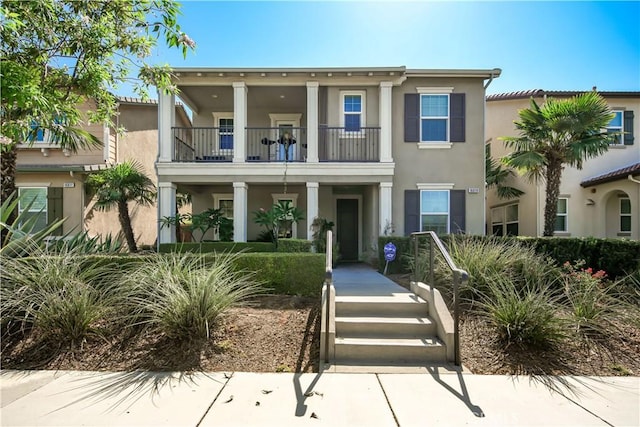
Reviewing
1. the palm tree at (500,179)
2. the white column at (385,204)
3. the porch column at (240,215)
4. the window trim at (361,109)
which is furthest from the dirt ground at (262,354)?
the palm tree at (500,179)

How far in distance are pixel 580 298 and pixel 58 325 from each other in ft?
24.1

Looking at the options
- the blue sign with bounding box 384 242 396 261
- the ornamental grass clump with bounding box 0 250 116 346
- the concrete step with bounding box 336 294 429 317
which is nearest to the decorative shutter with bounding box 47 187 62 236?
the ornamental grass clump with bounding box 0 250 116 346

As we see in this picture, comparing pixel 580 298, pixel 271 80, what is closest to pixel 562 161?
pixel 580 298

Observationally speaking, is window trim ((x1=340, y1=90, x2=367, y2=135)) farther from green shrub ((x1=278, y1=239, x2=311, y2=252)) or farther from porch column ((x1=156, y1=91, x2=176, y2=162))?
porch column ((x1=156, y1=91, x2=176, y2=162))

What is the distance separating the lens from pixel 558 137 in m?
9.71

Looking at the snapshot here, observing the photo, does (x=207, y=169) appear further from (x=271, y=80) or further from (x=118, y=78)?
(x=118, y=78)

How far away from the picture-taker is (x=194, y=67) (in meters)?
10.6

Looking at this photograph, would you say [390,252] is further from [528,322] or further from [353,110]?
[353,110]

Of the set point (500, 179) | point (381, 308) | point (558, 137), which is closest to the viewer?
point (381, 308)

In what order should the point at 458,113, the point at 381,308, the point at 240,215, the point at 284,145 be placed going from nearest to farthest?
the point at 381,308 < the point at 240,215 < the point at 458,113 < the point at 284,145

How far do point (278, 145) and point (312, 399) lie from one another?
9822 millimetres

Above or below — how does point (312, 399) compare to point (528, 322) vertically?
below

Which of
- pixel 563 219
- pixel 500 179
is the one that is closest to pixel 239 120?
pixel 500 179

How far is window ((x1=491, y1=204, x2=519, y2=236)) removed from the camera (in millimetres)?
14883
